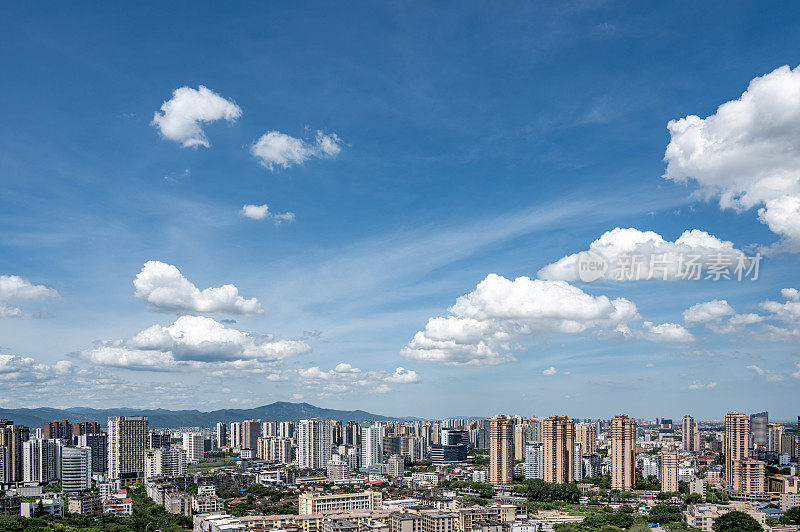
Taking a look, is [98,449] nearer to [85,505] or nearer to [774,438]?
[85,505]

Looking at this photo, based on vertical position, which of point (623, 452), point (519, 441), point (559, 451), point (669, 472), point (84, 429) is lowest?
point (519, 441)

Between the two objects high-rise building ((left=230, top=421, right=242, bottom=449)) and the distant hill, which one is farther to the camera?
the distant hill

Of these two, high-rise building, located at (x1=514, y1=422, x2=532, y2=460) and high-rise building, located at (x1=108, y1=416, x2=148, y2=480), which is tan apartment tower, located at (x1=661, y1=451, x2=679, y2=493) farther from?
high-rise building, located at (x1=108, y1=416, x2=148, y2=480)

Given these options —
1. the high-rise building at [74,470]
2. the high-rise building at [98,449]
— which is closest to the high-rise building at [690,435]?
the high-rise building at [98,449]

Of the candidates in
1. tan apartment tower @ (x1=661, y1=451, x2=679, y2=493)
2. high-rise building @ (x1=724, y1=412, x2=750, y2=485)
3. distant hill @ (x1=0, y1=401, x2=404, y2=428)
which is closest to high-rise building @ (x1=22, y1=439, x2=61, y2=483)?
tan apartment tower @ (x1=661, y1=451, x2=679, y2=493)

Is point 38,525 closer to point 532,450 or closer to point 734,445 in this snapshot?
point 532,450

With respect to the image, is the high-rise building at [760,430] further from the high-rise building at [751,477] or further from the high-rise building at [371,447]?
the high-rise building at [371,447]

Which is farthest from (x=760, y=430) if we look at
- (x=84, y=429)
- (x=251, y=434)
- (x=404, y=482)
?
(x=84, y=429)
